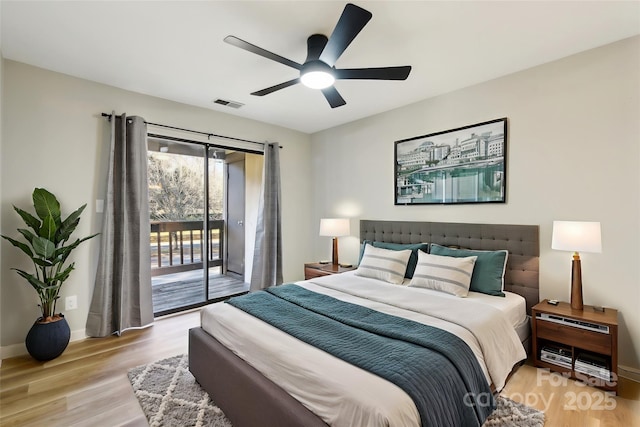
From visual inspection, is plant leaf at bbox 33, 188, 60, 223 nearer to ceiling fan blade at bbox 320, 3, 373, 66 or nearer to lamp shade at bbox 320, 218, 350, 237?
ceiling fan blade at bbox 320, 3, 373, 66

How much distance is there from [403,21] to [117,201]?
328cm

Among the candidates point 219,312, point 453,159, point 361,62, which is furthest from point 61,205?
point 453,159

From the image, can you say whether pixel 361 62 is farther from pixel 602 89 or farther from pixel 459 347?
pixel 459 347

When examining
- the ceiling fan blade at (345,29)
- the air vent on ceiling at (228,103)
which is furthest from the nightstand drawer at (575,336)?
the air vent on ceiling at (228,103)

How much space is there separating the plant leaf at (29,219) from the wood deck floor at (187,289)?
162cm

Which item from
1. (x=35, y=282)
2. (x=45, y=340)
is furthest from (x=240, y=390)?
(x=35, y=282)

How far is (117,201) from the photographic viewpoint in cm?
326

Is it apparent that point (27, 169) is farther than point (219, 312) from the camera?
Yes

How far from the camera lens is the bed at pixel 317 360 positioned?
1.30 metres

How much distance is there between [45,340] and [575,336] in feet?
14.3

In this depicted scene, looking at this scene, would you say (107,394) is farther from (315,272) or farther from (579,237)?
(579,237)

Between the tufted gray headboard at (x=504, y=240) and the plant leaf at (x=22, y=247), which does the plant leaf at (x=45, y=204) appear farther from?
the tufted gray headboard at (x=504, y=240)

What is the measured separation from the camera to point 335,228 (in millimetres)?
4223

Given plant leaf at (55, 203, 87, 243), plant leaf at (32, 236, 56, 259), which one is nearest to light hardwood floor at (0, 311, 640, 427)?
plant leaf at (32, 236, 56, 259)
